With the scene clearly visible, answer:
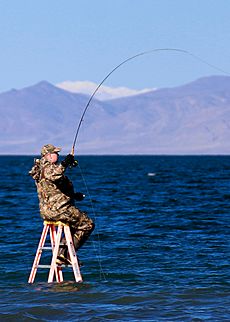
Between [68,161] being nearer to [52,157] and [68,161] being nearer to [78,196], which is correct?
[52,157]

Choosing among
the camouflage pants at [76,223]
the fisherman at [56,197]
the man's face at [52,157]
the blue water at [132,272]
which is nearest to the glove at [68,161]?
the fisherman at [56,197]

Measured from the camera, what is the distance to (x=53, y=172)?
12.7 meters

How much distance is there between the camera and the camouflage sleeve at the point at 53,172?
41.5ft

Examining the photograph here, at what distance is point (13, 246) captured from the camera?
19.8 meters

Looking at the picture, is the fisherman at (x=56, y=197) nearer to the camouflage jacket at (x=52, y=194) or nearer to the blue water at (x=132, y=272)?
the camouflage jacket at (x=52, y=194)

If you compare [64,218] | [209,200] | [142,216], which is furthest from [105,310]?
[209,200]

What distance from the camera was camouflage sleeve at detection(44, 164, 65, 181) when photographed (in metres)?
12.6

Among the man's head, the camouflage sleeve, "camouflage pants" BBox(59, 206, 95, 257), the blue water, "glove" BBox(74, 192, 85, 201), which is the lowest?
the blue water

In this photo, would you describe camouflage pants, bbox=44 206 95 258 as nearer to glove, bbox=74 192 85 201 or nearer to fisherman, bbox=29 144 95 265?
fisherman, bbox=29 144 95 265

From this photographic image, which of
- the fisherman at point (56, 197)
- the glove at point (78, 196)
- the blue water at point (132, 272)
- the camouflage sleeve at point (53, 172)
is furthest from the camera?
the glove at point (78, 196)

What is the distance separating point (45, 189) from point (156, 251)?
239 inches

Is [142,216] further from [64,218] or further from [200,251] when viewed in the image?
[64,218]

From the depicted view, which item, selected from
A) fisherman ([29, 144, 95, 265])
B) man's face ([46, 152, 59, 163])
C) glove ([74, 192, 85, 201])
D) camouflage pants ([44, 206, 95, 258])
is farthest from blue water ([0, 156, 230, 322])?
man's face ([46, 152, 59, 163])

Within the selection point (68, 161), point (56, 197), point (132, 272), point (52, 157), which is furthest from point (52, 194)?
point (132, 272)
